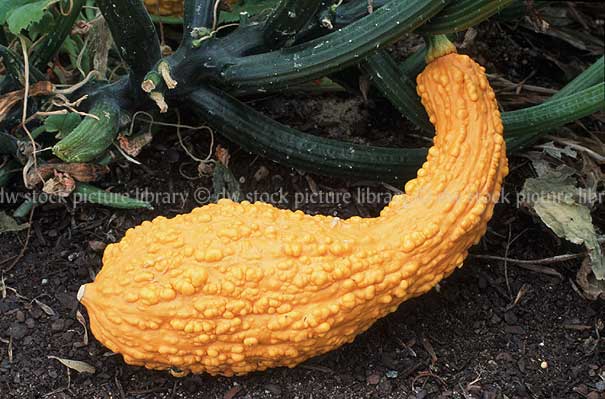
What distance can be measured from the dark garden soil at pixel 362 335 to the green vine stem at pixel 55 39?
1.18ft

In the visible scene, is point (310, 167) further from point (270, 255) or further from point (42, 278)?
point (42, 278)

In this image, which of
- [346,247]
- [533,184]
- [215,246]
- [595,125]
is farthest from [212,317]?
[595,125]

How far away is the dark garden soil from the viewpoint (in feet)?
6.33

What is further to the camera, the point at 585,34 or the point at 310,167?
the point at 585,34

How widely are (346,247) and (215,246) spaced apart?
0.29m

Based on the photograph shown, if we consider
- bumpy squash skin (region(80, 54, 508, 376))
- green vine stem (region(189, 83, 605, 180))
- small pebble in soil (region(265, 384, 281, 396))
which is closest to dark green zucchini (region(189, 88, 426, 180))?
green vine stem (region(189, 83, 605, 180))

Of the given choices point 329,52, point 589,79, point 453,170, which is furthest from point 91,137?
point 589,79

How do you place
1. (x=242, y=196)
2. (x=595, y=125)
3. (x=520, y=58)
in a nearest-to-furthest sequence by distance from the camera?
(x=242, y=196), (x=595, y=125), (x=520, y=58)

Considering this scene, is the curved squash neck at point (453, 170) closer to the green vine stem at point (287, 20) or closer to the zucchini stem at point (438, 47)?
the zucchini stem at point (438, 47)

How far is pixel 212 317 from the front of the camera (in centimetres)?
172

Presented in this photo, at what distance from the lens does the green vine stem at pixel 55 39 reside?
2.07m

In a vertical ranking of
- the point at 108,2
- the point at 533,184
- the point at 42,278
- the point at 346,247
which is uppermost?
the point at 108,2

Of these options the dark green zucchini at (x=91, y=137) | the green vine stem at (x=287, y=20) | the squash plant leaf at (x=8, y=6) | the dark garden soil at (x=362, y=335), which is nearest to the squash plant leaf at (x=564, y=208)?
the dark garden soil at (x=362, y=335)

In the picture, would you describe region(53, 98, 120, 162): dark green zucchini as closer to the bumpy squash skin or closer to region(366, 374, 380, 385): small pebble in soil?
the bumpy squash skin
